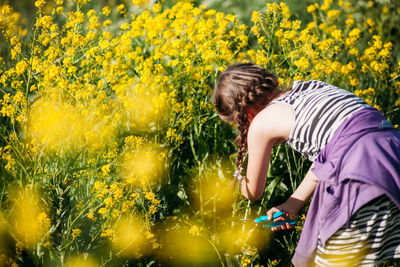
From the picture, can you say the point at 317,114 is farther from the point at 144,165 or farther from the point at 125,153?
the point at 125,153

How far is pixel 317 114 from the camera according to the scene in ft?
5.21

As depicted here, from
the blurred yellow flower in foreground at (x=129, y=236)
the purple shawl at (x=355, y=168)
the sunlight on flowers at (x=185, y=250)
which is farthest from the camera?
the sunlight on flowers at (x=185, y=250)

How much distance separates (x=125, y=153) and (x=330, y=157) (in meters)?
1.25

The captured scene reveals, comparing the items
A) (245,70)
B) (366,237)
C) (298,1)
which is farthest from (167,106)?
(298,1)

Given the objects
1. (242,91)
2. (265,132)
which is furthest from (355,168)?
(242,91)

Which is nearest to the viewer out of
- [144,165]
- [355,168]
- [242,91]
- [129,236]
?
[355,168]

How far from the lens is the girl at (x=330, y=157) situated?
4.75 ft

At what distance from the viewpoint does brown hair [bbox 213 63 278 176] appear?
1756 mm

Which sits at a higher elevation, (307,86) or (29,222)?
(307,86)

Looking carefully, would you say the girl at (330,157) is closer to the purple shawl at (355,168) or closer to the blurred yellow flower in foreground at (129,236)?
the purple shawl at (355,168)

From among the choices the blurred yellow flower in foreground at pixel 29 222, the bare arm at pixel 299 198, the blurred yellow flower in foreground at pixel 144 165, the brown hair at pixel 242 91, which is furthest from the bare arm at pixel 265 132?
the blurred yellow flower in foreground at pixel 29 222

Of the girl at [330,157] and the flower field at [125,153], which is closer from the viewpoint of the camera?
the girl at [330,157]

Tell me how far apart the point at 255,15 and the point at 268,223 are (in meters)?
1.50

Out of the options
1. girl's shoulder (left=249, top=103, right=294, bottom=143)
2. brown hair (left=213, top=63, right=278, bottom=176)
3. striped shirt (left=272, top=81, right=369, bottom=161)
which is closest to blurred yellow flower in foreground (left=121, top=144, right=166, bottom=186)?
brown hair (left=213, top=63, right=278, bottom=176)
